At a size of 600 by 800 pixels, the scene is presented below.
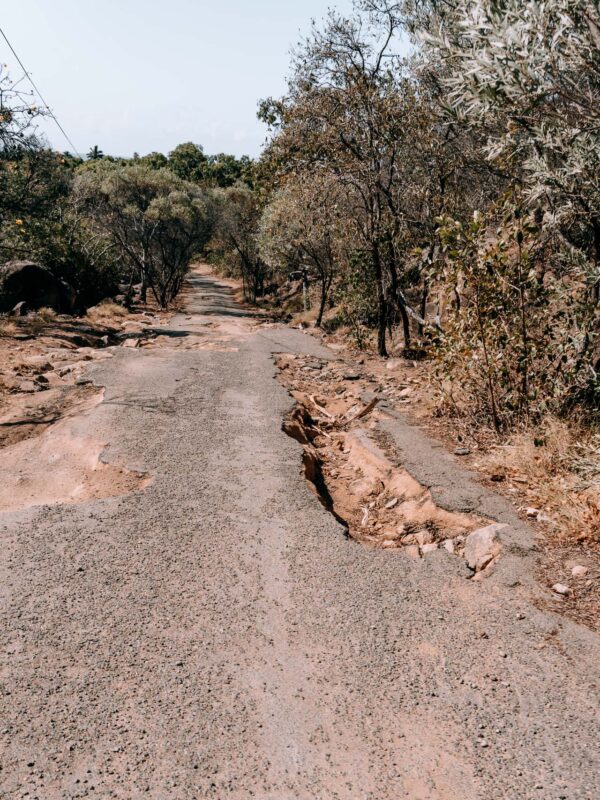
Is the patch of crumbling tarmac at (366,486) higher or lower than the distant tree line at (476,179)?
lower

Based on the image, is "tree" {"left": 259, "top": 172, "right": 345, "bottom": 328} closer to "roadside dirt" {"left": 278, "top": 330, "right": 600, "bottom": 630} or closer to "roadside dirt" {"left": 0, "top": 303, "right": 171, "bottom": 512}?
"roadside dirt" {"left": 0, "top": 303, "right": 171, "bottom": 512}

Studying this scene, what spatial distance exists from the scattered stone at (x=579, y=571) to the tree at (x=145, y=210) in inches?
1110

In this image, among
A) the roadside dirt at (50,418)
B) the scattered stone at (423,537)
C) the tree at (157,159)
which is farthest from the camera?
the tree at (157,159)

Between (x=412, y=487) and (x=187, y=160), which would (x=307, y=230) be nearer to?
(x=412, y=487)

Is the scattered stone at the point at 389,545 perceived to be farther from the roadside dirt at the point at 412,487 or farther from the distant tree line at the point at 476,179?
the distant tree line at the point at 476,179

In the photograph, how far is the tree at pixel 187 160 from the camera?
75.4 meters

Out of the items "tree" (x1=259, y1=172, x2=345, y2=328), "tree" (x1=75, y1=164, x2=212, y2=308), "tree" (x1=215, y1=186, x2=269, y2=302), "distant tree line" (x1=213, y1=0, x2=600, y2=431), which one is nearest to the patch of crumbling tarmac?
"distant tree line" (x1=213, y1=0, x2=600, y2=431)

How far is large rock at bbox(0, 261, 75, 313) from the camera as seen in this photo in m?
19.2

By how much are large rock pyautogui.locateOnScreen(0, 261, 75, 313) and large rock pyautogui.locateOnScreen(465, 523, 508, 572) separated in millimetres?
18598

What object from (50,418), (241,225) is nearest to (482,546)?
(50,418)

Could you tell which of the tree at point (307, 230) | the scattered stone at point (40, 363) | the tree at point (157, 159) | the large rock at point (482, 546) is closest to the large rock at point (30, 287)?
the scattered stone at point (40, 363)

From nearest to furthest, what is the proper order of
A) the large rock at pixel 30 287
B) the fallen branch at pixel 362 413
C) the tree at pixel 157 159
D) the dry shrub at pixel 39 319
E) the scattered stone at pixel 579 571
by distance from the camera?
the scattered stone at pixel 579 571 < the fallen branch at pixel 362 413 < the dry shrub at pixel 39 319 < the large rock at pixel 30 287 < the tree at pixel 157 159

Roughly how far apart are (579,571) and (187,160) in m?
84.5

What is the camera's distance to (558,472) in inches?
225
